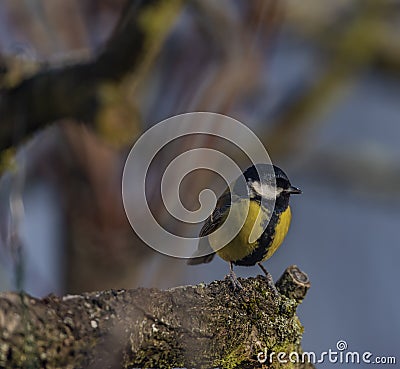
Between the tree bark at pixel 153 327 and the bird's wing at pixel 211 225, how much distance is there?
35 cm

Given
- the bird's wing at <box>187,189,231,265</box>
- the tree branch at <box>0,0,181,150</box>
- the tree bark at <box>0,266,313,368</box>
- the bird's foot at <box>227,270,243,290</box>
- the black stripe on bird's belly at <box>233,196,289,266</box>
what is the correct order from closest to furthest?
the tree bark at <box>0,266,313,368</box> → the bird's foot at <box>227,270,243,290</box> → the black stripe on bird's belly at <box>233,196,289,266</box> → the bird's wing at <box>187,189,231,265</box> → the tree branch at <box>0,0,181,150</box>

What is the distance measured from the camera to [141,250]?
172 inches

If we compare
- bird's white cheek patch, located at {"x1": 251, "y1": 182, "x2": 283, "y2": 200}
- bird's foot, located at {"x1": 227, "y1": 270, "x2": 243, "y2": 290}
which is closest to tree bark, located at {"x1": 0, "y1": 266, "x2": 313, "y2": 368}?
bird's foot, located at {"x1": 227, "y1": 270, "x2": 243, "y2": 290}

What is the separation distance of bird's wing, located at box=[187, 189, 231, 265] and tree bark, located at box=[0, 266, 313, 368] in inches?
13.6

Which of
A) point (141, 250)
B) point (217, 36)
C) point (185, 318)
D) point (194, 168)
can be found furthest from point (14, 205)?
point (141, 250)

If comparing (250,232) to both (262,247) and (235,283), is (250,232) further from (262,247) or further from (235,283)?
(235,283)

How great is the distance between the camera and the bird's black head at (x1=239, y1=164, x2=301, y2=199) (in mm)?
2078

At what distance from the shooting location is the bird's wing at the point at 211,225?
2148mm

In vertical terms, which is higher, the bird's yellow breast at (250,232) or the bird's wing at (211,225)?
the bird's wing at (211,225)

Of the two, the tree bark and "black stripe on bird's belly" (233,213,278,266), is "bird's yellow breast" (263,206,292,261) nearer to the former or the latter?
"black stripe on bird's belly" (233,213,278,266)

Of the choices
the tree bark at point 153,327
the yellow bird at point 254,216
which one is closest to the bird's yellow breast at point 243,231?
the yellow bird at point 254,216

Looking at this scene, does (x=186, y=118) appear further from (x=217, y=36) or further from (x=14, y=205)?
(x=14, y=205)

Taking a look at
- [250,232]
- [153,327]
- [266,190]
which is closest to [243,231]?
[250,232]

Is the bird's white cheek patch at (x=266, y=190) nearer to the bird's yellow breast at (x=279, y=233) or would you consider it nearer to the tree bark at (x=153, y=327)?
the bird's yellow breast at (x=279, y=233)
